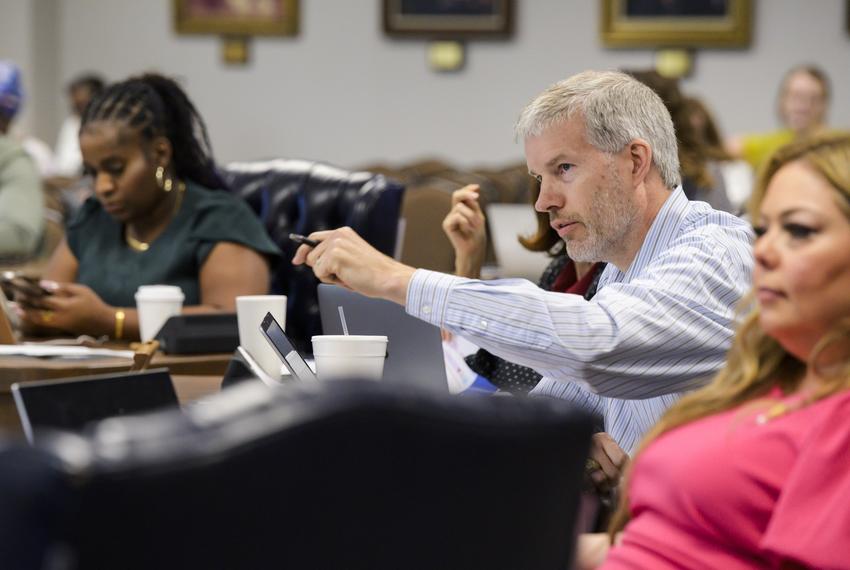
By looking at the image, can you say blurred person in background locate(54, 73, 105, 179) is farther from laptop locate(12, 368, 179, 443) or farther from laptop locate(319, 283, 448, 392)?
laptop locate(12, 368, 179, 443)

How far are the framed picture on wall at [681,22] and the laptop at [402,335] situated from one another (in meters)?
Answer: 6.78

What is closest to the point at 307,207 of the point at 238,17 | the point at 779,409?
the point at 779,409

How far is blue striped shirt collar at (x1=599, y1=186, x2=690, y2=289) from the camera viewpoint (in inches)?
82.0

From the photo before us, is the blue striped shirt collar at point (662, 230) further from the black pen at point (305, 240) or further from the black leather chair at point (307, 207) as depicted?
the black leather chair at point (307, 207)

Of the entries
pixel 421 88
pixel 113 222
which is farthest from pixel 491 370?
pixel 421 88

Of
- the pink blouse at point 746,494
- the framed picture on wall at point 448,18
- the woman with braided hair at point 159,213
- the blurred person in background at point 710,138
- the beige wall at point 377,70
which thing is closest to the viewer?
the pink blouse at point 746,494

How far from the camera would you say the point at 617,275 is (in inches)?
88.2

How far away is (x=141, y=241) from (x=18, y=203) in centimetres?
111

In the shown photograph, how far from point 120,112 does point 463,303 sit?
1636 millimetres

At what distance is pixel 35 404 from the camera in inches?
54.7

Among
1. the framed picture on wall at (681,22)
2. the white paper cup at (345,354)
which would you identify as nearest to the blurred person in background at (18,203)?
the white paper cup at (345,354)

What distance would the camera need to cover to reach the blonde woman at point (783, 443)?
1.23m

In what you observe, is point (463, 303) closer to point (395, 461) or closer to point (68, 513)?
point (395, 461)

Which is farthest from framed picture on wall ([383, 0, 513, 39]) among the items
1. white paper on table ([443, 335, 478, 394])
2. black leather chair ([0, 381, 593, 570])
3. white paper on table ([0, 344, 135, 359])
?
black leather chair ([0, 381, 593, 570])
